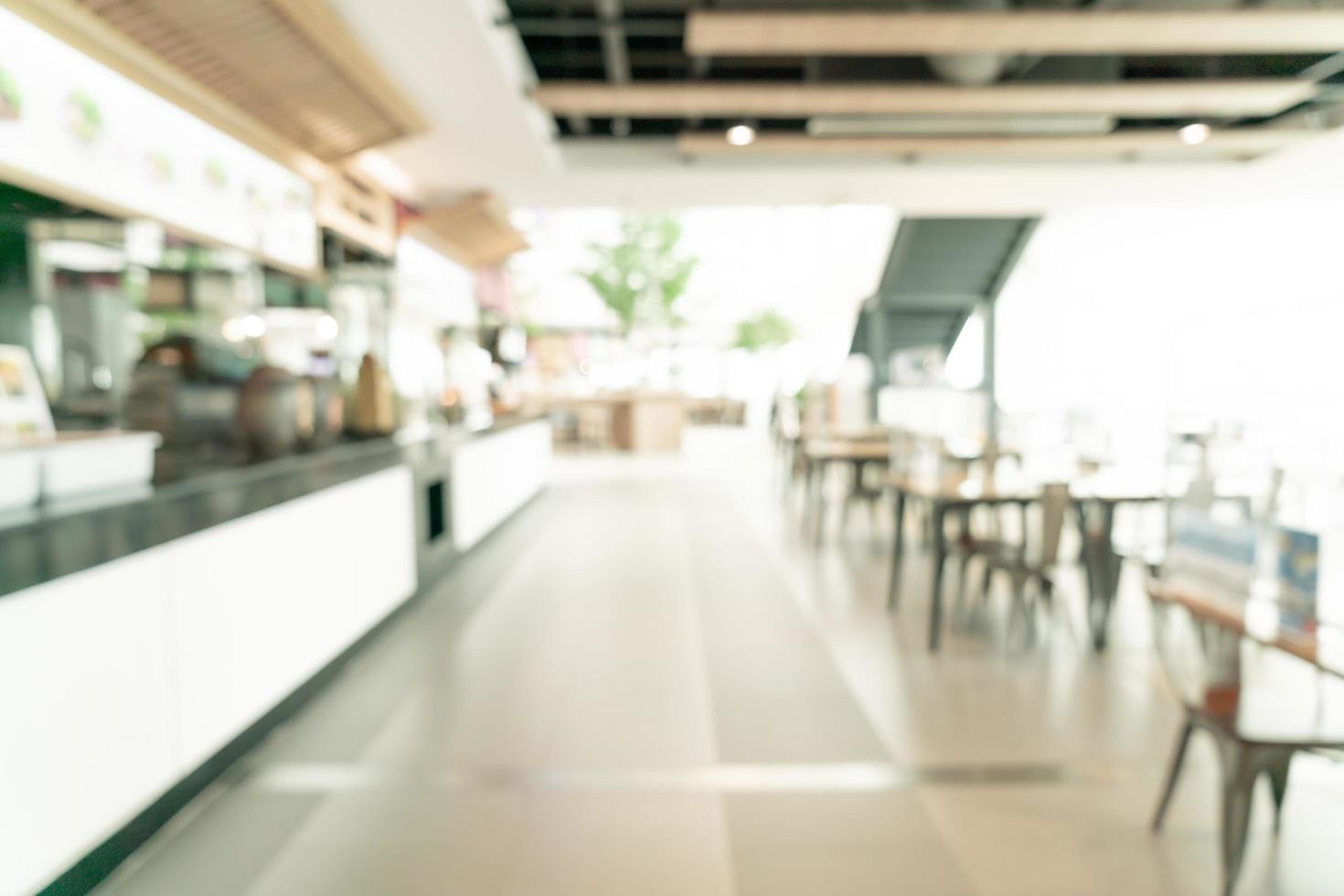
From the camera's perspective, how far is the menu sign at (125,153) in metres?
2.59

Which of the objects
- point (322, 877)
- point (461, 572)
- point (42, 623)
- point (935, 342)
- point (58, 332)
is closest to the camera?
point (42, 623)

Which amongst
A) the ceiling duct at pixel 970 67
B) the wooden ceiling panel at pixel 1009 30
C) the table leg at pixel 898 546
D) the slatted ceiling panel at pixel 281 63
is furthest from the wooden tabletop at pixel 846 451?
the slatted ceiling panel at pixel 281 63

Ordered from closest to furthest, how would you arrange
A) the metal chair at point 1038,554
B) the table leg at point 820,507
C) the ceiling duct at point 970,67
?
the metal chair at point 1038,554 → the ceiling duct at point 970,67 → the table leg at point 820,507

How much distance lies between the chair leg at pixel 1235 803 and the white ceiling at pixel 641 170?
448cm

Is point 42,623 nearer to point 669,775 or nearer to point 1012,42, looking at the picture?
point 669,775

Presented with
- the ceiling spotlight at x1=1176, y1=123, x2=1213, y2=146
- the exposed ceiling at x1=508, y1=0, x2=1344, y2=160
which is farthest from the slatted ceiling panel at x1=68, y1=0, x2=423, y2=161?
the ceiling spotlight at x1=1176, y1=123, x2=1213, y2=146

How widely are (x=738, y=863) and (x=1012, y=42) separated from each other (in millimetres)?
4565

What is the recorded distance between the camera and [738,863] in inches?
92.8

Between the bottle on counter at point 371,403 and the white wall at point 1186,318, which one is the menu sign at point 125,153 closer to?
the bottle on counter at point 371,403

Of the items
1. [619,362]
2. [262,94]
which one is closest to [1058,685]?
[262,94]

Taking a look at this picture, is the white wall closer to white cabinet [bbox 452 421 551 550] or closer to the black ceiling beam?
the black ceiling beam

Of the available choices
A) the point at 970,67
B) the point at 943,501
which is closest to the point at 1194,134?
the point at 970,67

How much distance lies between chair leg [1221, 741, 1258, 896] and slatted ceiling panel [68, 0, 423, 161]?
389 centimetres

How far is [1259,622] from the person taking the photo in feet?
6.64
